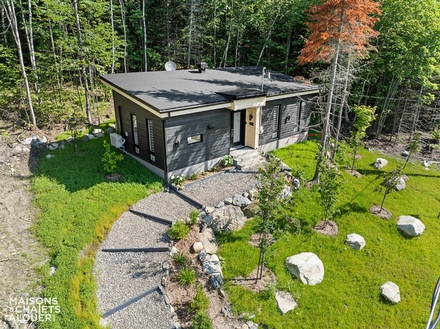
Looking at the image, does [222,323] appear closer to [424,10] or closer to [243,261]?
[243,261]

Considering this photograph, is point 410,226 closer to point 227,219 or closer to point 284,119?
point 227,219

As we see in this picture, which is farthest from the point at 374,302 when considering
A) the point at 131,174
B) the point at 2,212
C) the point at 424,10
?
the point at 424,10

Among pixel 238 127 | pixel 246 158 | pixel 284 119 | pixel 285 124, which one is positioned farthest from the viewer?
pixel 285 124

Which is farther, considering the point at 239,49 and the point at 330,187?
the point at 239,49

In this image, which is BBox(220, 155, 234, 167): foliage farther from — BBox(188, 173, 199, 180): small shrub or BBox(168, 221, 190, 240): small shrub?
BBox(168, 221, 190, 240): small shrub

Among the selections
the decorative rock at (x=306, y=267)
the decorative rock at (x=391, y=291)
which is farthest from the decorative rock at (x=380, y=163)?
the decorative rock at (x=306, y=267)

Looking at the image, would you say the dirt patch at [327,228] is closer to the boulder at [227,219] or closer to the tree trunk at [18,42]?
the boulder at [227,219]

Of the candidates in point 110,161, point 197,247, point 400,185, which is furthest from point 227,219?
point 400,185

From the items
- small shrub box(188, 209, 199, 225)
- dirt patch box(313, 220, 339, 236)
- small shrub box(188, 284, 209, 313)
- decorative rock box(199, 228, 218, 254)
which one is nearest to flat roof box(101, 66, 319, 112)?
small shrub box(188, 209, 199, 225)

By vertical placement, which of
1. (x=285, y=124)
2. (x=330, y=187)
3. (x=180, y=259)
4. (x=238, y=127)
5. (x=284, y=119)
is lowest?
(x=180, y=259)
